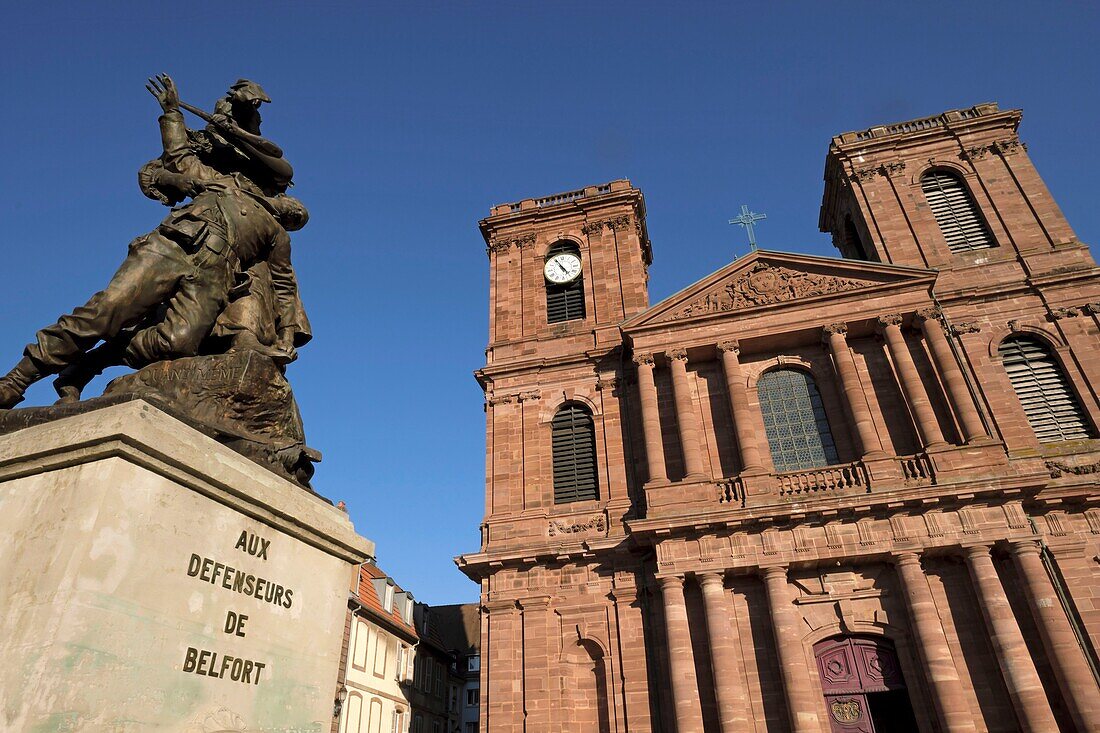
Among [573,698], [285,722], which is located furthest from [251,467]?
[573,698]

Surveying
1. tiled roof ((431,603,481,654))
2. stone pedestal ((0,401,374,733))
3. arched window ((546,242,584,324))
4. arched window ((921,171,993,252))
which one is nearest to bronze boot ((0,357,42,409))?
Result: stone pedestal ((0,401,374,733))

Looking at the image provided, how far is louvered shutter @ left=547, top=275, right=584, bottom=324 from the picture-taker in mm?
25656

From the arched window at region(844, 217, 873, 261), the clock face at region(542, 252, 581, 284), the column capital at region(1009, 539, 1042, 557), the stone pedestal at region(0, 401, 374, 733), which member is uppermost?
the arched window at region(844, 217, 873, 261)

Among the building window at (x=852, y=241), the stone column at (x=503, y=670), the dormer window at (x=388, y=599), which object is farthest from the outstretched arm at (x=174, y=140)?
the dormer window at (x=388, y=599)

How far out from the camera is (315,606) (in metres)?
3.30

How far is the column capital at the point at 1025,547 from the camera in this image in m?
15.7

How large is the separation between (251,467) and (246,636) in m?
0.73

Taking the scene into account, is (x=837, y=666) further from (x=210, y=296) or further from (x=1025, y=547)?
(x=210, y=296)

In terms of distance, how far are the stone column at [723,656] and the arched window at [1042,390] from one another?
33.8 feet

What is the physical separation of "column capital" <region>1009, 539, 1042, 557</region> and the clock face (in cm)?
1611

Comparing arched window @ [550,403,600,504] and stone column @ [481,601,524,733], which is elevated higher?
arched window @ [550,403,600,504]

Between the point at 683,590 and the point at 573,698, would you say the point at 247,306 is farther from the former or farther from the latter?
the point at 573,698

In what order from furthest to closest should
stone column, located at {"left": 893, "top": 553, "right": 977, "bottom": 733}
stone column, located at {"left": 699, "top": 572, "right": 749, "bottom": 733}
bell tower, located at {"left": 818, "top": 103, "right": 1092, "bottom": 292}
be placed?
bell tower, located at {"left": 818, "top": 103, "right": 1092, "bottom": 292} → stone column, located at {"left": 699, "top": 572, "right": 749, "bottom": 733} → stone column, located at {"left": 893, "top": 553, "right": 977, "bottom": 733}

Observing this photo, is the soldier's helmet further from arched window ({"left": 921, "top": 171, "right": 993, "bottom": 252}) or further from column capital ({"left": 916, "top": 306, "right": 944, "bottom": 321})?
arched window ({"left": 921, "top": 171, "right": 993, "bottom": 252})
